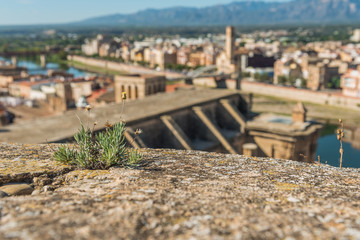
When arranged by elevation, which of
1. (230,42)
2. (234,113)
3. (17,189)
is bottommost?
(234,113)

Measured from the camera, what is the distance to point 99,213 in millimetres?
2553

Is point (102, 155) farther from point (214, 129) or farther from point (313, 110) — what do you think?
point (313, 110)

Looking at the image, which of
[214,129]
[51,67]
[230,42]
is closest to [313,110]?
[230,42]

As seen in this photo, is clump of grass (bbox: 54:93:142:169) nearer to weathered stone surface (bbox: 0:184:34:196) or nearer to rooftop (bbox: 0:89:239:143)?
weathered stone surface (bbox: 0:184:34:196)

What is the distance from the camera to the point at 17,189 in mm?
3385

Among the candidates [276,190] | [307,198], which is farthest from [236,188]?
[307,198]

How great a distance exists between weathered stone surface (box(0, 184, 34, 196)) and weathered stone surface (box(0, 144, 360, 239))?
234 mm

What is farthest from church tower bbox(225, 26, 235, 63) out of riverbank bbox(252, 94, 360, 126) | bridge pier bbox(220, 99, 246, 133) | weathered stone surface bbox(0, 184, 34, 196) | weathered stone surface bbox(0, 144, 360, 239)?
weathered stone surface bbox(0, 184, 34, 196)

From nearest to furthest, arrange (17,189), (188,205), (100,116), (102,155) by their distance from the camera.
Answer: (188,205) → (17,189) → (102,155) → (100,116)

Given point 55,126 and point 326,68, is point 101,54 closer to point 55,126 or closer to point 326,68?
point 326,68

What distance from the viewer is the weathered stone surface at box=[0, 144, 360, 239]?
92.2 inches

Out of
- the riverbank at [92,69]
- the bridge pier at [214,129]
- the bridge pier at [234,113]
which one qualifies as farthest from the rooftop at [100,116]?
the riverbank at [92,69]

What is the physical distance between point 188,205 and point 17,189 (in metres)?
1.69

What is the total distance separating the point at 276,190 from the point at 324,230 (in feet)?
2.92
